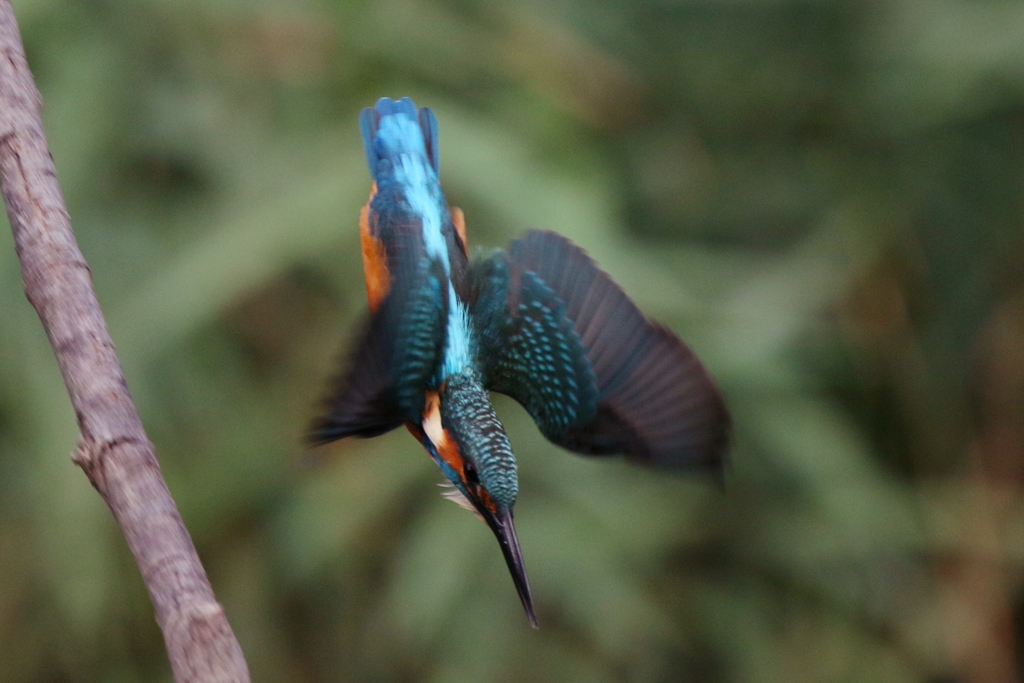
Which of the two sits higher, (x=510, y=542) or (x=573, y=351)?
(x=573, y=351)

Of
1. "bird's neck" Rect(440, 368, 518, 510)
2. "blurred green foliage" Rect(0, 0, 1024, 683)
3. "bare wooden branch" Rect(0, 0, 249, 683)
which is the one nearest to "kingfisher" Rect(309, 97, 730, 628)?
"bird's neck" Rect(440, 368, 518, 510)

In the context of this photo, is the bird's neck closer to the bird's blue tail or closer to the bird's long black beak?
the bird's long black beak

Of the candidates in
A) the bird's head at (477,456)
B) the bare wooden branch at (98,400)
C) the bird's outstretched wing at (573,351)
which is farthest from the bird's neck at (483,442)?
the bare wooden branch at (98,400)

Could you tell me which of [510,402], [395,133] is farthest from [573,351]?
[510,402]

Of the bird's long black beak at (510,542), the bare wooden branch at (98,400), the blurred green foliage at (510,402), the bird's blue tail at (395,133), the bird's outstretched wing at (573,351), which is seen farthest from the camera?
the blurred green foliage at (510,402)

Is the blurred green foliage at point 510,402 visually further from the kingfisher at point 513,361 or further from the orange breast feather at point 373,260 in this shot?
the kingfisher at point 513,361

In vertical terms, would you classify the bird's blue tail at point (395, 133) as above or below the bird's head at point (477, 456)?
above

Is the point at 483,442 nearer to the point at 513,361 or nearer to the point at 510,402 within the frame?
the point at 513,361
